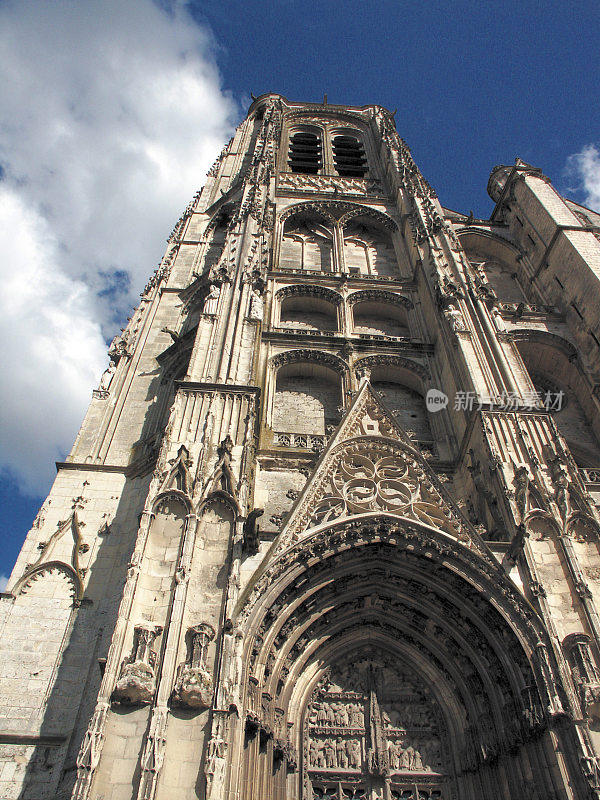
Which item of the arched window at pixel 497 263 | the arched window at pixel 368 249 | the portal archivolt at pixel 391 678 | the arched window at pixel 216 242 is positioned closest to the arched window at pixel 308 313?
the arched window at pixel 368 249

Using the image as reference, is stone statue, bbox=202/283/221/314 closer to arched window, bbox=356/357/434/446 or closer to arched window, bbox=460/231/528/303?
arched window, bbox=356/357/434/446

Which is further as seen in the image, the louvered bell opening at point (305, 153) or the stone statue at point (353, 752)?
the louvered bell opening at point (305, 153)

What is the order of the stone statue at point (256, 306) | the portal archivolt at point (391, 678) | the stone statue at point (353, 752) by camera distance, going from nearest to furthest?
1. the portal archivolt at point (391, 678)
2. the stone statue at point (353, 752)
3. the stone statue at point (256, 306)

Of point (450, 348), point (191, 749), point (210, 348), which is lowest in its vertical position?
point (191, 749)

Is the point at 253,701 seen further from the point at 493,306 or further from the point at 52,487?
the point at 493,306

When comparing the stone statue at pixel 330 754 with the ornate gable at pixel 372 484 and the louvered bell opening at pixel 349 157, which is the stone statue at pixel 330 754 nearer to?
the ornate gable at pixel 372 484

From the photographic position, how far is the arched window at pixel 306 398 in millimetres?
13664

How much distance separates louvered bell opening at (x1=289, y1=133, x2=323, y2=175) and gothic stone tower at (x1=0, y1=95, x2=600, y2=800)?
13968 millimetres

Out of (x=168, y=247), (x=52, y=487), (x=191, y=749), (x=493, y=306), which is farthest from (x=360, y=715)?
(x=168, y=247)

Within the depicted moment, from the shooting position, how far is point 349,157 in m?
29.0

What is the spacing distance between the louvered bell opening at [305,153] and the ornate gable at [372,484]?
1867cm

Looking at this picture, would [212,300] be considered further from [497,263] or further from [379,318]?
[497,263]

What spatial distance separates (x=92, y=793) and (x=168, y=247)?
17.1 m

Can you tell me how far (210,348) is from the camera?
12453mm
